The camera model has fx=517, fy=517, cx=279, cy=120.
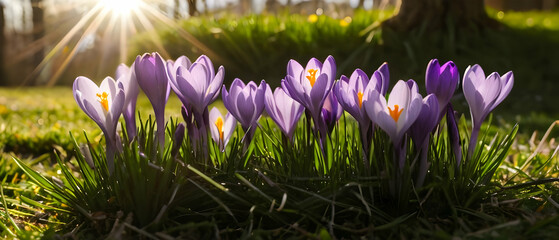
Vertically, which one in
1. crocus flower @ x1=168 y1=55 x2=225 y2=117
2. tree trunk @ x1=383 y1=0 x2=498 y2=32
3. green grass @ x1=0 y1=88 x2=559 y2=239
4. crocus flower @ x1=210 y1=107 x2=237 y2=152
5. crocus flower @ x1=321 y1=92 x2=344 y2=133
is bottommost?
green grass @ x1=0 y1=88 x2=559 y2=239

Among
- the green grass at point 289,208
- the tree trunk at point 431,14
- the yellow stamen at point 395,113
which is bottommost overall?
the green grass at point 289,208

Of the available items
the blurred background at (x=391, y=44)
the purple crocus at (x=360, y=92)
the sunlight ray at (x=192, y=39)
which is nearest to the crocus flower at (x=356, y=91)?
the purple crocus at (x=360, y=92)

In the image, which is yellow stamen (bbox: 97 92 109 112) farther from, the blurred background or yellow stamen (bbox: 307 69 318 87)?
the blurred background

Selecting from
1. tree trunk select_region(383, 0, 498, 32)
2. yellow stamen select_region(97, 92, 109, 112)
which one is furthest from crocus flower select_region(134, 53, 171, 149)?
tree trunk select_region(383, 0, 498, 32)

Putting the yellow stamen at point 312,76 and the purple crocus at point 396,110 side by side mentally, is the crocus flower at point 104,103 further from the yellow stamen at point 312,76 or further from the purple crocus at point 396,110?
the purple crocus at point 396,110

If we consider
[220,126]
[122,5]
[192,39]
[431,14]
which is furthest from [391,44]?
[122,5]

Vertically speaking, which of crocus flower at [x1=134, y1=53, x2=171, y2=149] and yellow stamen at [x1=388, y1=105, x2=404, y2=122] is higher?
crocus flower at [x1=134, y1=53, x2=171, y2=149]

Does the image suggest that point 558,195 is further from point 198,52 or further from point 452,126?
point 198,52

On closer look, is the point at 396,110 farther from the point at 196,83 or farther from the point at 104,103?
the point at 104,103
